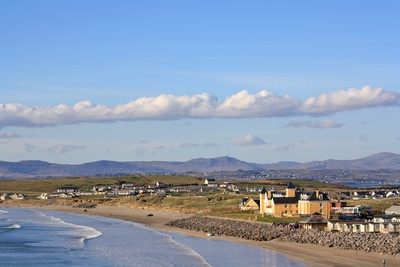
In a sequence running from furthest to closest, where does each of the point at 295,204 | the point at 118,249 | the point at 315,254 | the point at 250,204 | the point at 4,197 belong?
1. the point at 4,197
2. the point at 250,204
3. the point at 295,204
4. the point at 118,249
5. the point at 315,254

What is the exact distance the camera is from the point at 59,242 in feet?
252

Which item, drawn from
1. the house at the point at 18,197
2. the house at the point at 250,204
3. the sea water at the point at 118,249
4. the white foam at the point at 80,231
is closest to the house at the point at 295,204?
the house at the point at 250,204

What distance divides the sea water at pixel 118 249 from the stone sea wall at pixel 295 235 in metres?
4.16

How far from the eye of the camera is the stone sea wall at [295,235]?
2285 inches

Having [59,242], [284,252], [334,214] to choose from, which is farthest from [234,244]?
[334,214]

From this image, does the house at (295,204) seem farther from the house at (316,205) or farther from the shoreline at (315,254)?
the shoreline at (315,254)

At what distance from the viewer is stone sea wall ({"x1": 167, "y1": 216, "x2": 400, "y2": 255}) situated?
58047 millimetres

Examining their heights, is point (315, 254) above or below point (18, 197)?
below

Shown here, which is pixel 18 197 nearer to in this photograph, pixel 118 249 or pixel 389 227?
pixel 118 249

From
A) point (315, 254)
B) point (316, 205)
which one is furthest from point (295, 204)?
point (315, 254)

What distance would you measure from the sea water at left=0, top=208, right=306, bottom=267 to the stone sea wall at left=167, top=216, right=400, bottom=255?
4157 mm

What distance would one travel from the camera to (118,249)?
68.6m

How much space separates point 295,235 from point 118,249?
17511mm

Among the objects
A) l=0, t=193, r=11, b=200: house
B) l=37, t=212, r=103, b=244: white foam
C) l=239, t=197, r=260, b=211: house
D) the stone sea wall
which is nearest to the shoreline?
the stone sea wall
